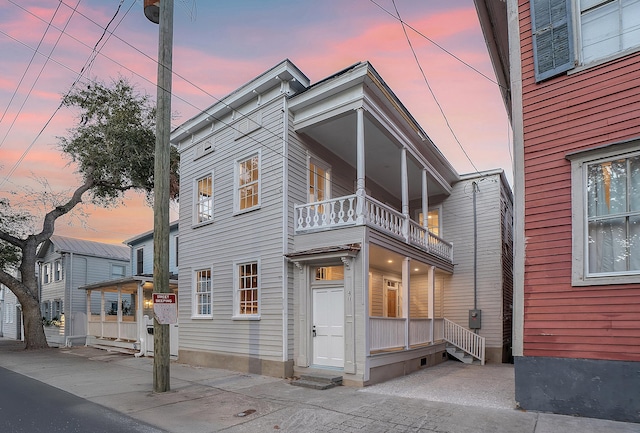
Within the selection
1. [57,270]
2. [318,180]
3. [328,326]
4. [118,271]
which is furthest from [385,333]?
[57,270]

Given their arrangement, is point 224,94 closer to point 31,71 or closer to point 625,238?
point 31,71

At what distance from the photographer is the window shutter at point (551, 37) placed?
7051 millimetres

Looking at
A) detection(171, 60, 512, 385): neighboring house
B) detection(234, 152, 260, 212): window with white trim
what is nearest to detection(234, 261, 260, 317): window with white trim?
detection(171, 60, 512, 385): neighboring house

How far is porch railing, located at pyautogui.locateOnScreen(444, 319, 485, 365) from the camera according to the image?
14078 mm

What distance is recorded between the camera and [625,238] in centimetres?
630

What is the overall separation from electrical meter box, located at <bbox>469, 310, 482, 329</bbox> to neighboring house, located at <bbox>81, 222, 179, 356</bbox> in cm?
Answer: 1070

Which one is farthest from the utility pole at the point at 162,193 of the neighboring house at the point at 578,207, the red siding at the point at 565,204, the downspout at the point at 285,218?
the red siding at the point at 565,204

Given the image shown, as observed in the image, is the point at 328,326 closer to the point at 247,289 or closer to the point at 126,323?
the point at 247,289

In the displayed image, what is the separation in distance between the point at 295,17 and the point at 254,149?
3.87 meters

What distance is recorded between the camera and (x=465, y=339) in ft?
47.3

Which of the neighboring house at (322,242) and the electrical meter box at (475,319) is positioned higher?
the neighboring house at (322,242)

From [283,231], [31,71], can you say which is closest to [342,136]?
[283,231]

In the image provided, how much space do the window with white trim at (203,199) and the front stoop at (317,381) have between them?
6.73 metres

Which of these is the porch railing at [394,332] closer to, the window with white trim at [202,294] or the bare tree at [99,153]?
the window with white trim at [202,294]
